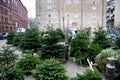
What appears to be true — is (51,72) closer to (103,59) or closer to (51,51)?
(103,59)

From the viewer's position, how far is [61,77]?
18.6ft

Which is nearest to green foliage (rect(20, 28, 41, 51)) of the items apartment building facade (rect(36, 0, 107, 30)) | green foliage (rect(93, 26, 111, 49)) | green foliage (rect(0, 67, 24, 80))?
green foliage (rect(93, 26, 111, 49))

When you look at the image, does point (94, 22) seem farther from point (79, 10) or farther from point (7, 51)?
point (7, 51)

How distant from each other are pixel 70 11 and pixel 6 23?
62.6 feet

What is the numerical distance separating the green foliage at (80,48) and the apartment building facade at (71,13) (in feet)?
91.3

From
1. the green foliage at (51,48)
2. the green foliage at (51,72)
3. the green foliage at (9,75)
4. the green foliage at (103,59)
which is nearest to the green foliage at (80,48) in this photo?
the green foliage at (51,48)

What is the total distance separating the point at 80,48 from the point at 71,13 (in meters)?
30.2

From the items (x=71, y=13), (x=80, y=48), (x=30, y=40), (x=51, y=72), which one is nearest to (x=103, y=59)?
(x=80, y=48)

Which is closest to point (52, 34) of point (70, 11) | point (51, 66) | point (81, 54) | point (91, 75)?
point (81, 54)

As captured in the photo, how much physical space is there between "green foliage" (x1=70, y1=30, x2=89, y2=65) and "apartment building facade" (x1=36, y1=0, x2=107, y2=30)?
91.3 feet

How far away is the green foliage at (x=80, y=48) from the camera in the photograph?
8883mm

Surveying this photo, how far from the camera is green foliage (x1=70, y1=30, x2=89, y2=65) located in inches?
350

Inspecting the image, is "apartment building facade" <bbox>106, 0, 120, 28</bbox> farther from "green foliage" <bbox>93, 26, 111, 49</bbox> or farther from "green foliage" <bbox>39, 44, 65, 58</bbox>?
"green foliage" <bbox>39, 44, 65, 58</bbox>

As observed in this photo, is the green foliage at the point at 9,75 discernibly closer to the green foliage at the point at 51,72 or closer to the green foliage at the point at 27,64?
the green foliage at the point at 51,72
